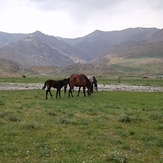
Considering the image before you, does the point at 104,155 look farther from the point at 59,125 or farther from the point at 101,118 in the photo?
the point at 101,118

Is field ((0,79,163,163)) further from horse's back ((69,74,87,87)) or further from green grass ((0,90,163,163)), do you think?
horse's back ((69,74,87,87))

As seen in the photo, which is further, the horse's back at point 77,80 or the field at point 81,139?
the horse's back at point 77,80

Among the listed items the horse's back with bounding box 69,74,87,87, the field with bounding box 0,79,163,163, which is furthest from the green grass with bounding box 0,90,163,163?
the horse's back with bounding box 69,74,87,87

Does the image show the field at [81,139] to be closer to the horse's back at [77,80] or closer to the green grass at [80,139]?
the green grass at [80,139]

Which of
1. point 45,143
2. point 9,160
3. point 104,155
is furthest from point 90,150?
point 9,160

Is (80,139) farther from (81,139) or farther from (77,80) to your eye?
(77,80)

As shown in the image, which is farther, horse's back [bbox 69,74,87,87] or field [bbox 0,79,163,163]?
horse's back [bbox 69,74,87,87]

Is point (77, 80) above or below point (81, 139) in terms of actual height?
above

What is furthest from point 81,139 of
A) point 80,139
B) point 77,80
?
point 77,80

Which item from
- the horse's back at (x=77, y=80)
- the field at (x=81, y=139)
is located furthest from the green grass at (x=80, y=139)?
the horse's back at (x=77, y=80)

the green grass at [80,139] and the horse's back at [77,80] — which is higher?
the horse's back at [77,80]

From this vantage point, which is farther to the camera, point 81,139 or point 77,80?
point 77,80

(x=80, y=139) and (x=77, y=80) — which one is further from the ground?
(x=77, y=80)

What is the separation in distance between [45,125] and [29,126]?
88 centimetres
